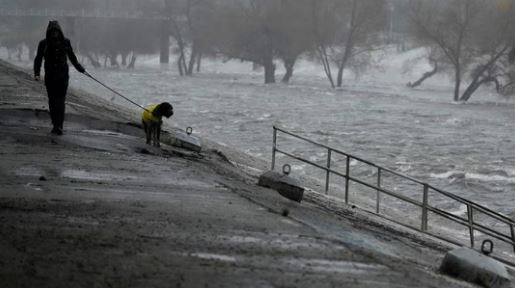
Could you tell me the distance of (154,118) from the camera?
48.8 ft

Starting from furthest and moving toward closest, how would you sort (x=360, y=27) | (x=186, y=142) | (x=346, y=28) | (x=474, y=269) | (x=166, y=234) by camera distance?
(x=346, y=28) < (x=360, y=27) < (x=186, y=142) < (x=474, y=269) < (x=166, y=234)

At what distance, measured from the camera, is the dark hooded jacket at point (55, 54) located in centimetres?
1380

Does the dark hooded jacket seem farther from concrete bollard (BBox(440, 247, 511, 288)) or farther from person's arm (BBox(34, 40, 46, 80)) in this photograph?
concrete bollard (BBox(440, 247, 511, 288))

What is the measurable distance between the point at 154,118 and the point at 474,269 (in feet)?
24.8

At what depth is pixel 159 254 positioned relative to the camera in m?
7.34

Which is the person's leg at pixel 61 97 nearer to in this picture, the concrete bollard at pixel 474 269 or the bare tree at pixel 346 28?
the concrete bollard at pixel 474 269

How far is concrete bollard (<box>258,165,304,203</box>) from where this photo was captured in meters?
12.8

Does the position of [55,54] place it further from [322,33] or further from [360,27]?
[322,33]

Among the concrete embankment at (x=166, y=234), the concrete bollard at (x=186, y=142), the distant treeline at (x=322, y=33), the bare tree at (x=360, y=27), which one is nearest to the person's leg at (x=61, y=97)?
the concrete embankment at (x=166, y=234)

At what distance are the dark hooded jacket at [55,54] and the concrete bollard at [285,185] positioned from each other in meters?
3.35

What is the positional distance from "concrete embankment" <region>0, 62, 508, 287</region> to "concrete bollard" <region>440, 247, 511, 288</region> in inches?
10.0

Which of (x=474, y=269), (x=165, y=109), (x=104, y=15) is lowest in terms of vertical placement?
(x=474, y=269)

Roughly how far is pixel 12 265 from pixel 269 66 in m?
72.1

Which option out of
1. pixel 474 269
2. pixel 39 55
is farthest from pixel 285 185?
pixel 474 269
